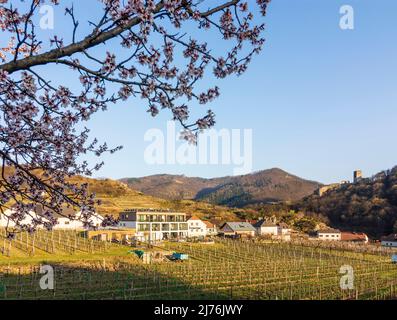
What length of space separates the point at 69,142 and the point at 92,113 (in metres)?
1.29

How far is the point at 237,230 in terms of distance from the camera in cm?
8119

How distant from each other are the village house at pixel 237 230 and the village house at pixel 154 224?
9.45 meters

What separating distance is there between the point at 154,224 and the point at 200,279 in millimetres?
37612

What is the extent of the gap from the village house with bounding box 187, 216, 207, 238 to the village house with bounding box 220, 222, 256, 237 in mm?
3838

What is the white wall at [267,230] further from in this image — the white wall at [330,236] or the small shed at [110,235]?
the small shed at [110,235]

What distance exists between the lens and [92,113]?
206 inches

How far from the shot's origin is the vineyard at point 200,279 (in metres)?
27.0

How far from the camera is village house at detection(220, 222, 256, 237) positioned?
3179 inches

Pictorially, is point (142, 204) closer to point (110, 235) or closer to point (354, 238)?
point (110, 235)

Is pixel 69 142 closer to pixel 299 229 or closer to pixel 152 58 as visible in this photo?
pixel 152 58

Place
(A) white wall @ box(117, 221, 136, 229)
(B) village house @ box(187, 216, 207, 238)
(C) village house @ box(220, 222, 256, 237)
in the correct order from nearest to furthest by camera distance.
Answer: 1. (A) white wall @ box(117, 221, 136, 229)
2. (B) village house @ box(187, 216, 207, 238)
3. (C) village house @ box(220, 222, 256, 237)

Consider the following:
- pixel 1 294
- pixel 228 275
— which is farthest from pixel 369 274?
pixel 1 294

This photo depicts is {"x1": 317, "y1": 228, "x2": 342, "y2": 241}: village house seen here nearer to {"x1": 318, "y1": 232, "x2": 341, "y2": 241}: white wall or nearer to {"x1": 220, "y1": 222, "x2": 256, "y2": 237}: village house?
{"x1": 318, "y1": 232, "x2": 341, "y2": 241}: white wall

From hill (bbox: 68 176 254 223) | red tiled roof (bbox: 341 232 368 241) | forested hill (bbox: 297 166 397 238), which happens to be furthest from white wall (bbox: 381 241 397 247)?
hill (bbox: 68 176 254 223)
